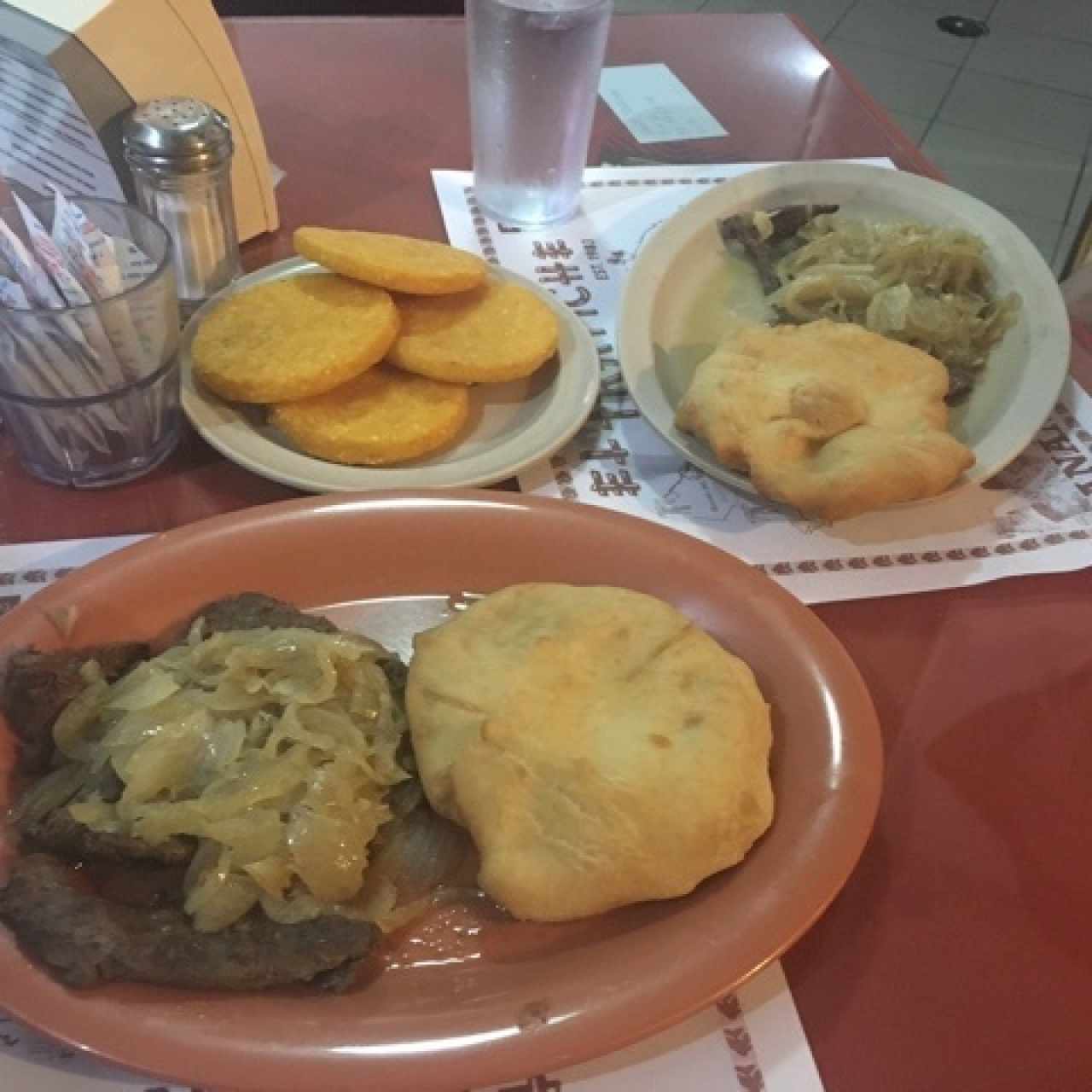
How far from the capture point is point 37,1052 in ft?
2.27

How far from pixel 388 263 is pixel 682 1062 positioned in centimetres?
78

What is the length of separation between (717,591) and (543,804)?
0.27 meters

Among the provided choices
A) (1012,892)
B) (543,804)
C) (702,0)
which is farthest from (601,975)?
(702,0)

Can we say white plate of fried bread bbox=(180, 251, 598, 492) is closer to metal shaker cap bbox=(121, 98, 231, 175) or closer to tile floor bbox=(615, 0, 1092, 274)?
metal shaker cap bbox=(121, 98, 231, 175)

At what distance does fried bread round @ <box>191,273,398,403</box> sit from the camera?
1.09 meters

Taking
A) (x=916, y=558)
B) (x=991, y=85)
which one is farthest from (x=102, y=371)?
(x=991, y=85)

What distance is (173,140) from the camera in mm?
1177

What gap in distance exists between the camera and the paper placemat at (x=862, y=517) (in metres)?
1.08

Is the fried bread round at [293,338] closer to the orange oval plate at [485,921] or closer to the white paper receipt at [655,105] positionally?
the orange oval plate at [485,921]

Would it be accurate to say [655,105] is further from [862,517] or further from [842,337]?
[862,517]

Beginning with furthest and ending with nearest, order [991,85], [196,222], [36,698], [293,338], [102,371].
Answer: [991,85] < [196,222] < [293,338] < [102,371] < [36,698]

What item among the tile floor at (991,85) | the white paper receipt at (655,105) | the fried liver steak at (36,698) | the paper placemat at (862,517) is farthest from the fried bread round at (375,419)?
the tile floor at (991,85)

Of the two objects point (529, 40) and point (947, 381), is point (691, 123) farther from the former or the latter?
point (947, 381)

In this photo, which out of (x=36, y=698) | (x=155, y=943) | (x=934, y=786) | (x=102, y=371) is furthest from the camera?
(x=102, y=371)
